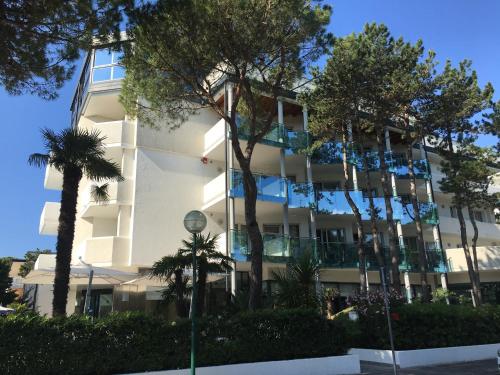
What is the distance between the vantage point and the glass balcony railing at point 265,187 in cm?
2197

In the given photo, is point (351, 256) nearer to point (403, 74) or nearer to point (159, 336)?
point (403, 74)

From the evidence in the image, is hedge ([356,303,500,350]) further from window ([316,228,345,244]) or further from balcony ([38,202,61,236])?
balcony ([38,202,61,236])

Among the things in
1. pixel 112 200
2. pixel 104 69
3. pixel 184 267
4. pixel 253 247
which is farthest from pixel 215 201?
pixel 253 247

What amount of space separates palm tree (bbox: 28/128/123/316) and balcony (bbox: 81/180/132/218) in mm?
6385

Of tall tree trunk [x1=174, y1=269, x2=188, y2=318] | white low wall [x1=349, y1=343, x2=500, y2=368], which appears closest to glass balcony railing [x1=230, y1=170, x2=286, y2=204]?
tall tree trunk [x1=174, y1=269, x2=188, y2=318]

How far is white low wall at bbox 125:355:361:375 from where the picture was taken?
10766 mm

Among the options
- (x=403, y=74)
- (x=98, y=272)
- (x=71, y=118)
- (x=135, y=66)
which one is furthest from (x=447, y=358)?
(x=71, y=118)

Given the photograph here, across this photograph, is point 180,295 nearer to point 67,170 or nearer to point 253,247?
point 253,247

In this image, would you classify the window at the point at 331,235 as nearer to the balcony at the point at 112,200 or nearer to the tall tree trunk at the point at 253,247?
the balcony at the point at 112,200

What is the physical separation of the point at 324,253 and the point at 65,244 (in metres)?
14.3

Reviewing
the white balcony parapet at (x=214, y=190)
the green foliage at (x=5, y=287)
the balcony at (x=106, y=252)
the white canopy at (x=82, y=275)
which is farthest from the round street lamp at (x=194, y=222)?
the green foliage at (x=5, y=287)

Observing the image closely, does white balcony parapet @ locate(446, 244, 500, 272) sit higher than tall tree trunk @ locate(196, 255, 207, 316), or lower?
higher

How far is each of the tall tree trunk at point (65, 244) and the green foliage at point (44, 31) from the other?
383 cm

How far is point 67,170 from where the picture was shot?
14.8 metres
